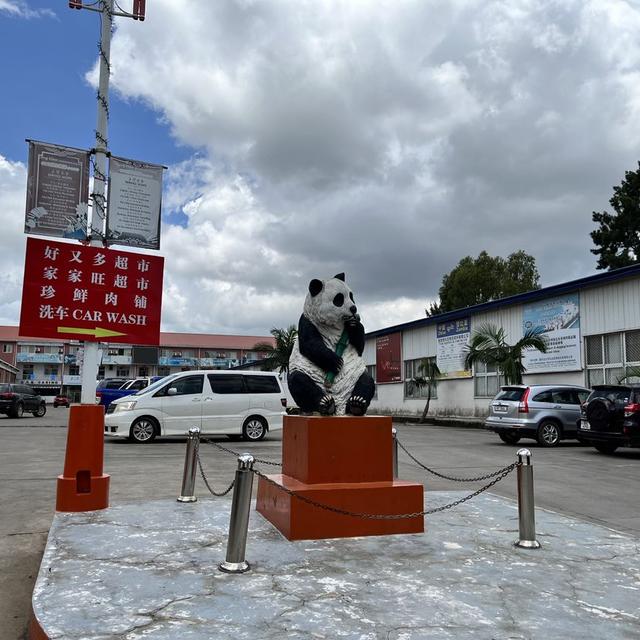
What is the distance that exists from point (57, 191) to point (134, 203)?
913 millimetres

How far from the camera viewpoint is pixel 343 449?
5.55 m

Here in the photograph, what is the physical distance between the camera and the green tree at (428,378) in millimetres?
28500

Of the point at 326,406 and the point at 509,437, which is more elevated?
the point at 326,406

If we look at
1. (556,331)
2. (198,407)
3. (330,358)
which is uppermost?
(556,331)

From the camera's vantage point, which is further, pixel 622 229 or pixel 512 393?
pixel 622 229

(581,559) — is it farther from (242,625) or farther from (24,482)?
(24,482)

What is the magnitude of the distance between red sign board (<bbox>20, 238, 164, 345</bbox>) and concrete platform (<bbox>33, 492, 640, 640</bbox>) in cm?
206

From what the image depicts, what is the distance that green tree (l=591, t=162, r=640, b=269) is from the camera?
34.8 m

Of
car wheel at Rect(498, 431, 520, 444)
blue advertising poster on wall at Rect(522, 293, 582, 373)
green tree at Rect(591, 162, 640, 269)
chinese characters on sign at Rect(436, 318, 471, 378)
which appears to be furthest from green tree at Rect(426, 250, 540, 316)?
car wheel at Rect(498, 431, 520, 444)

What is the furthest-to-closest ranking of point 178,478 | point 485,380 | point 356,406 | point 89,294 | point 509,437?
point 485,380 < point 509,437 < point 178,478 < point 89,294 < point 356,406

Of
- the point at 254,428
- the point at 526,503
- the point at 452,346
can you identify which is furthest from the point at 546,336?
the point at 526,503

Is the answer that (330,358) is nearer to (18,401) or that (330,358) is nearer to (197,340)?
(18,401)

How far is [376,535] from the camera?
213 inches

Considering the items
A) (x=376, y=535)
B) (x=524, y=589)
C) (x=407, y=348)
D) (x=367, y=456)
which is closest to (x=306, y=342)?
(x=367, y=456)
